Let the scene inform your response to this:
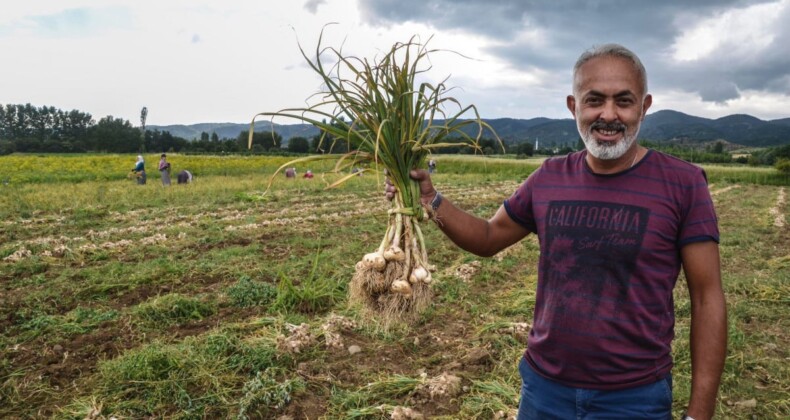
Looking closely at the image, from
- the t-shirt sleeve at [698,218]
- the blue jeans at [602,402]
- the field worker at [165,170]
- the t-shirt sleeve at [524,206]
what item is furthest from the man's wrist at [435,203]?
the field worker at [165,170]

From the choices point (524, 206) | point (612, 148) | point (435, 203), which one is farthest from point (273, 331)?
point (612, 148)

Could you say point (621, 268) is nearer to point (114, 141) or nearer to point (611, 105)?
point (611, 105)

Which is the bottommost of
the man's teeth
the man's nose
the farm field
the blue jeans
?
the farm field

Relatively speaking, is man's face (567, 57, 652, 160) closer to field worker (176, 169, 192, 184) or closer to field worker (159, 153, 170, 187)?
field worker (159, 153, 170, 187)

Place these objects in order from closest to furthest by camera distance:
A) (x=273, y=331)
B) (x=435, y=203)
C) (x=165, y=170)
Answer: (x=435, y=203), (x=273, y=331), (x=165, y=170)

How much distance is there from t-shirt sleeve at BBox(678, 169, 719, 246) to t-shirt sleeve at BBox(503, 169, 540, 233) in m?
0.59

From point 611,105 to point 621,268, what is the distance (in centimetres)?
60

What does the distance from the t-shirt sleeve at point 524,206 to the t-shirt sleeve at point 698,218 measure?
0.59 meters

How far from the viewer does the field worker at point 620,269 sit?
1.76 metres

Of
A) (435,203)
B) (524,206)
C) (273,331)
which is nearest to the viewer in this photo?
(524,206)

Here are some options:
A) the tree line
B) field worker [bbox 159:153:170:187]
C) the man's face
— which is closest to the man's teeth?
the man's face

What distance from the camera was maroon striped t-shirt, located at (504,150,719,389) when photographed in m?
1.77

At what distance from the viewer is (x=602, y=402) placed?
1.81m

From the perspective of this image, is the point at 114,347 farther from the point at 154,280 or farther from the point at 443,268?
the point at 443,268
